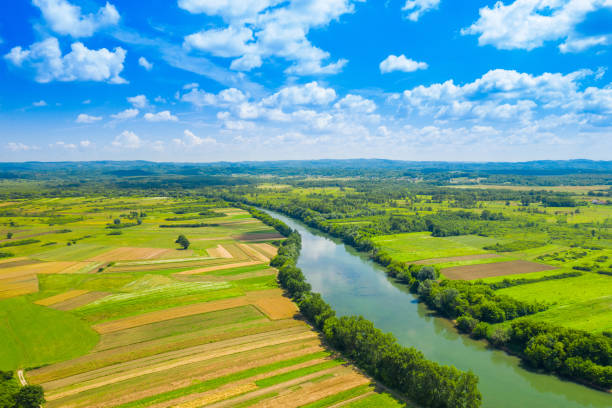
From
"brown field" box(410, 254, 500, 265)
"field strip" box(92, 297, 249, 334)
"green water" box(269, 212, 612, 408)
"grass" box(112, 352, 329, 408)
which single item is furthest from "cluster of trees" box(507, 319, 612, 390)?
"field strip" box(92, 297, 249, 334)

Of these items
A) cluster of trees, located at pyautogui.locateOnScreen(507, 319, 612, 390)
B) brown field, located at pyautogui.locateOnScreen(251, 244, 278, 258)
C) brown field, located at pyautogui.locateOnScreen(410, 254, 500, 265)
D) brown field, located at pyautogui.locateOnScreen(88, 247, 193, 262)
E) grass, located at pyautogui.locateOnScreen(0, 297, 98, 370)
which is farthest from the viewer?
brown field, located at pyautogui.locateOnScreen(251, 244, 278, 258)

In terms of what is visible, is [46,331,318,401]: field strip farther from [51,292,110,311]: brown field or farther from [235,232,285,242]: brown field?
[235,232,285,242]: brown field

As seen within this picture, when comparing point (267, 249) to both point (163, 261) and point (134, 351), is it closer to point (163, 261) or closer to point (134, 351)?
point (163, 261)

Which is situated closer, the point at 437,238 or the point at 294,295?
the point at 294,295

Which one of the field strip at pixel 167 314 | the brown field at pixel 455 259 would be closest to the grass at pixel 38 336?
the field strip at pixel 167 314

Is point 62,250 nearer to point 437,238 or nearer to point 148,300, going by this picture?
point 148,300

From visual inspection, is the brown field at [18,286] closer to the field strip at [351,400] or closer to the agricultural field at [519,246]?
the field strip at [351,400]

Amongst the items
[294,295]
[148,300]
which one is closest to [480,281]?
[294,295]
